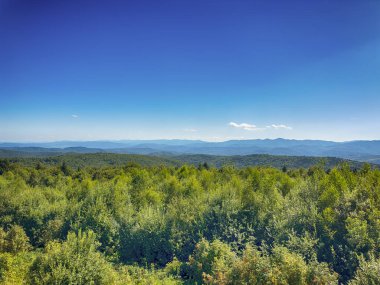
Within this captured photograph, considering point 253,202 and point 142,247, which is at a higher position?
point 253,202

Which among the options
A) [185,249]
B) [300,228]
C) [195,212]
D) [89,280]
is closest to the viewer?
[89,280]

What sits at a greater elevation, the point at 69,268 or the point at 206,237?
the point at 69,268

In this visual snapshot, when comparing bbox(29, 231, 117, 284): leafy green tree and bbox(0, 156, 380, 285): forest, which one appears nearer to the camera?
bbox(0, 156, 380, 285): forest

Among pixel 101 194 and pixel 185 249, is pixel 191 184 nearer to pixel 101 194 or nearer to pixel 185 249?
pixel 101 194

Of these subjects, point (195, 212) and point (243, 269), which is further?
point (195, 212)

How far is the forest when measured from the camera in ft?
43.7

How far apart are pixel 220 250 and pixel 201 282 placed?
3.06 m

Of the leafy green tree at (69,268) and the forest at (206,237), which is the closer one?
the forest at (206,237)

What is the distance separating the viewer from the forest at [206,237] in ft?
43.7

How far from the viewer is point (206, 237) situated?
1033 inches

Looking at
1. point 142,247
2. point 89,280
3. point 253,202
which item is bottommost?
point 142,247

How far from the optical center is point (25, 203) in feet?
128

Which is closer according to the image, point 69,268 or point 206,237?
point 69,268

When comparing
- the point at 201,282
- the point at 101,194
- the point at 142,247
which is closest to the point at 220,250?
the point at 201,282
